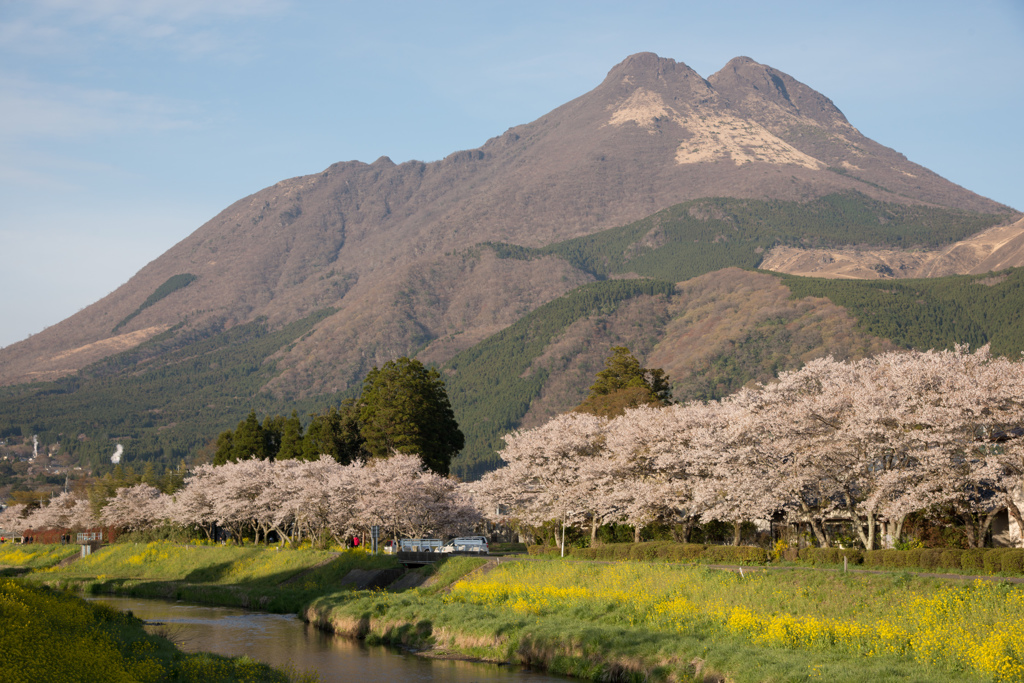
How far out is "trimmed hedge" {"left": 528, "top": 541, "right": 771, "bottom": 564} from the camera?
154 feet

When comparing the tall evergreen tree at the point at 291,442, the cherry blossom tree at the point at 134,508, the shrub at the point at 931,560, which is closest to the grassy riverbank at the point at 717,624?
the shrub at the point at 931,560

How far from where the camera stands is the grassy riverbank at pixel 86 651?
20609 millimetres

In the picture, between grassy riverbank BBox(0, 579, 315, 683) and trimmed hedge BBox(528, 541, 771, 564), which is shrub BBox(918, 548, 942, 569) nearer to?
trimmed hedge BBox(528, 541, 771, 564)

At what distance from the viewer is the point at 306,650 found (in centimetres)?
4444

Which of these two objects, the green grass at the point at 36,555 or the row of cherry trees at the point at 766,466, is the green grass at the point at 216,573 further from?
the row of cherry trees at the point at 766,466

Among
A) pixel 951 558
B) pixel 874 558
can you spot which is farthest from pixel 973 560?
pixel 874 558

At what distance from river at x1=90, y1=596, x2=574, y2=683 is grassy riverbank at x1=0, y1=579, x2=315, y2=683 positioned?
225 inches

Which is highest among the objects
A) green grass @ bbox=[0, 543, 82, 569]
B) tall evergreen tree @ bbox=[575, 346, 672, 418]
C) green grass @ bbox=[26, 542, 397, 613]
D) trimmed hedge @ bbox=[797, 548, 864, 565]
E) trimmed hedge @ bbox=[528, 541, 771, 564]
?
tall evergreen tree @ bbox=[575, 346, 672, 418]

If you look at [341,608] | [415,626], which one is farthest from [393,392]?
[415,626]

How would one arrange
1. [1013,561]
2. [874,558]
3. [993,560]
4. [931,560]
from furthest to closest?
1. [874,558]
2. [931,560]
3. [993,560]
4. [1013,561]

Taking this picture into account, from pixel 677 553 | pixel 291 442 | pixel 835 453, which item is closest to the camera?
pixel 835 453

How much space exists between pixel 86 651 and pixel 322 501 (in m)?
58.8

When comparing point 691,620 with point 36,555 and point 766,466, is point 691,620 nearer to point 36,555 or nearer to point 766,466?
point 766,466

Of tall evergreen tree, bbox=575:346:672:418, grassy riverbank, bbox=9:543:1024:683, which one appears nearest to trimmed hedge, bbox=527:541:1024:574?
grassy riverbank, bbox=9:543:1024:683
